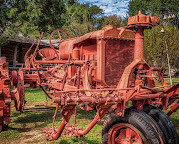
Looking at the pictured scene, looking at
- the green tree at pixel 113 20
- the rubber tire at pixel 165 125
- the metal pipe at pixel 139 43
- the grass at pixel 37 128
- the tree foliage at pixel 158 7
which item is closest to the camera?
the rubber tire at pixel 165 125

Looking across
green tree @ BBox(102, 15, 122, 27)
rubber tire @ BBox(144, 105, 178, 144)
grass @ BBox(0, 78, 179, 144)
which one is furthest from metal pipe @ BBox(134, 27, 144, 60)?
green tree @ BBox(102, 15, 122, 27)

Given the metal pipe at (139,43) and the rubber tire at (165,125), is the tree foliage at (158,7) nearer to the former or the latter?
the metal pipe at (139,43)

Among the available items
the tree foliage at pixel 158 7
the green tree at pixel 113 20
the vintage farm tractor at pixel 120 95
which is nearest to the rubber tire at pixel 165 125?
the vintage farm tractor at pixel 120 95

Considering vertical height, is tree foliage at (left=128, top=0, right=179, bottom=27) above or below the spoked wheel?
above

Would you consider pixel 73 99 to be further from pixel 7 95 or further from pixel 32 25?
pixel 32 25

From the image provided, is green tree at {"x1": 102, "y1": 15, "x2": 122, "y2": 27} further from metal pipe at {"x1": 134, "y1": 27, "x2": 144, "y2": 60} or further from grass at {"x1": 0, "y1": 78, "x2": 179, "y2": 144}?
metal pipe at {"x1": 134, "y1": 27, "x2": 144, "y2": 60}

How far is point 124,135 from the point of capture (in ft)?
9.71

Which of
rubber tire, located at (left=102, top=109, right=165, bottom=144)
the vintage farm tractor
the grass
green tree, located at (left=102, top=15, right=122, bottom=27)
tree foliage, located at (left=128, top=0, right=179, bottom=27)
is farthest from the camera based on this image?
tree foliage, located at (left=128, top=0, right=179, bottom=27)

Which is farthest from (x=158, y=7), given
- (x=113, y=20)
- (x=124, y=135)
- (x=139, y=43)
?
(x=124, y=135)

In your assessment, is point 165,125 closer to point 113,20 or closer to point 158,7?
point 113,20

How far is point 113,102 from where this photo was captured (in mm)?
2641

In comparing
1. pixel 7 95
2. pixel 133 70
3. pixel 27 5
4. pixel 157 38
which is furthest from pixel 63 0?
pixel 133 70

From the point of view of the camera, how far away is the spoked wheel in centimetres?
269

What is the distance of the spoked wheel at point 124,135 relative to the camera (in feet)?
8.84
